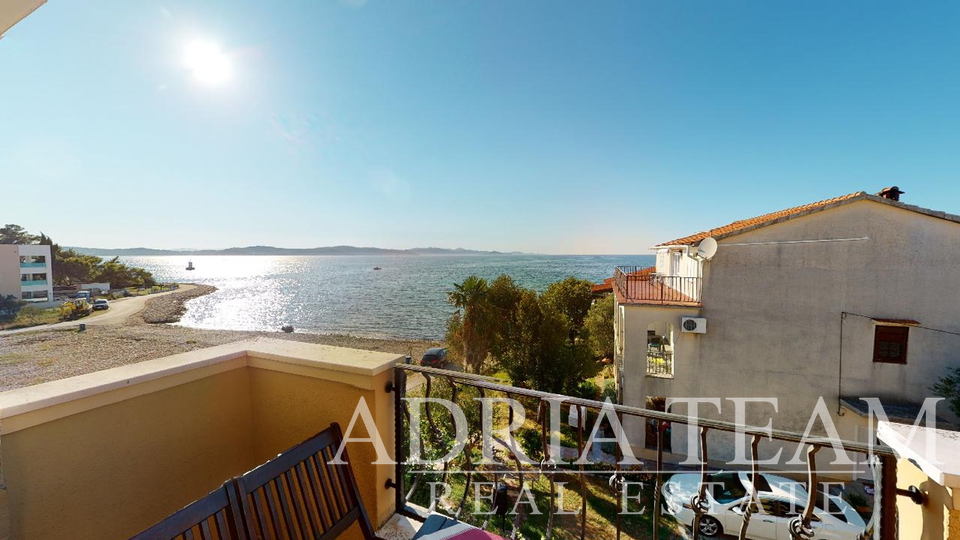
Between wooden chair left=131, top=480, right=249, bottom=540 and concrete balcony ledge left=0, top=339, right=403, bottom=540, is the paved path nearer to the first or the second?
concrete balcony ledge left=0, top=339, right=403, bottom=540

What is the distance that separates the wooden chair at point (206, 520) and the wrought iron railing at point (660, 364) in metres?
11.6

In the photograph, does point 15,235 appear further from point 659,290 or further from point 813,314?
point 813,314

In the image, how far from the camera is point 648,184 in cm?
2194

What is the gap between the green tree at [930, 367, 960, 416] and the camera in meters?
8.53

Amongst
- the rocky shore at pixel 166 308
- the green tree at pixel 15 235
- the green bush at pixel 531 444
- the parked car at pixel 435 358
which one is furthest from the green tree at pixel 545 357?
the green tree at pixel 15 235

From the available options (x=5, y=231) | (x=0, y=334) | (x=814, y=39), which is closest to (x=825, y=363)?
(x=814, y=39)

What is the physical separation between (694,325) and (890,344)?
16.2ft

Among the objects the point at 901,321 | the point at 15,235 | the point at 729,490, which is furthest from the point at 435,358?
the point at 15,235

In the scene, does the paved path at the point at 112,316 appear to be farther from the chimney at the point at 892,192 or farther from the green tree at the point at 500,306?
the chimney at the point at 892,192

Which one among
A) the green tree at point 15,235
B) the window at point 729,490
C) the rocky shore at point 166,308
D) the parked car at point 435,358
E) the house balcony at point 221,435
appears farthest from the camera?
the green tree at point 15,235

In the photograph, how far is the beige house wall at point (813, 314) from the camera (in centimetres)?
904

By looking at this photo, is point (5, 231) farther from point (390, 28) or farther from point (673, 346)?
point (673, 346)

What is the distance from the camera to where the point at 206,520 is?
1.19 m

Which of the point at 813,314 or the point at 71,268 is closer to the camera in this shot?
the point at 813,314
